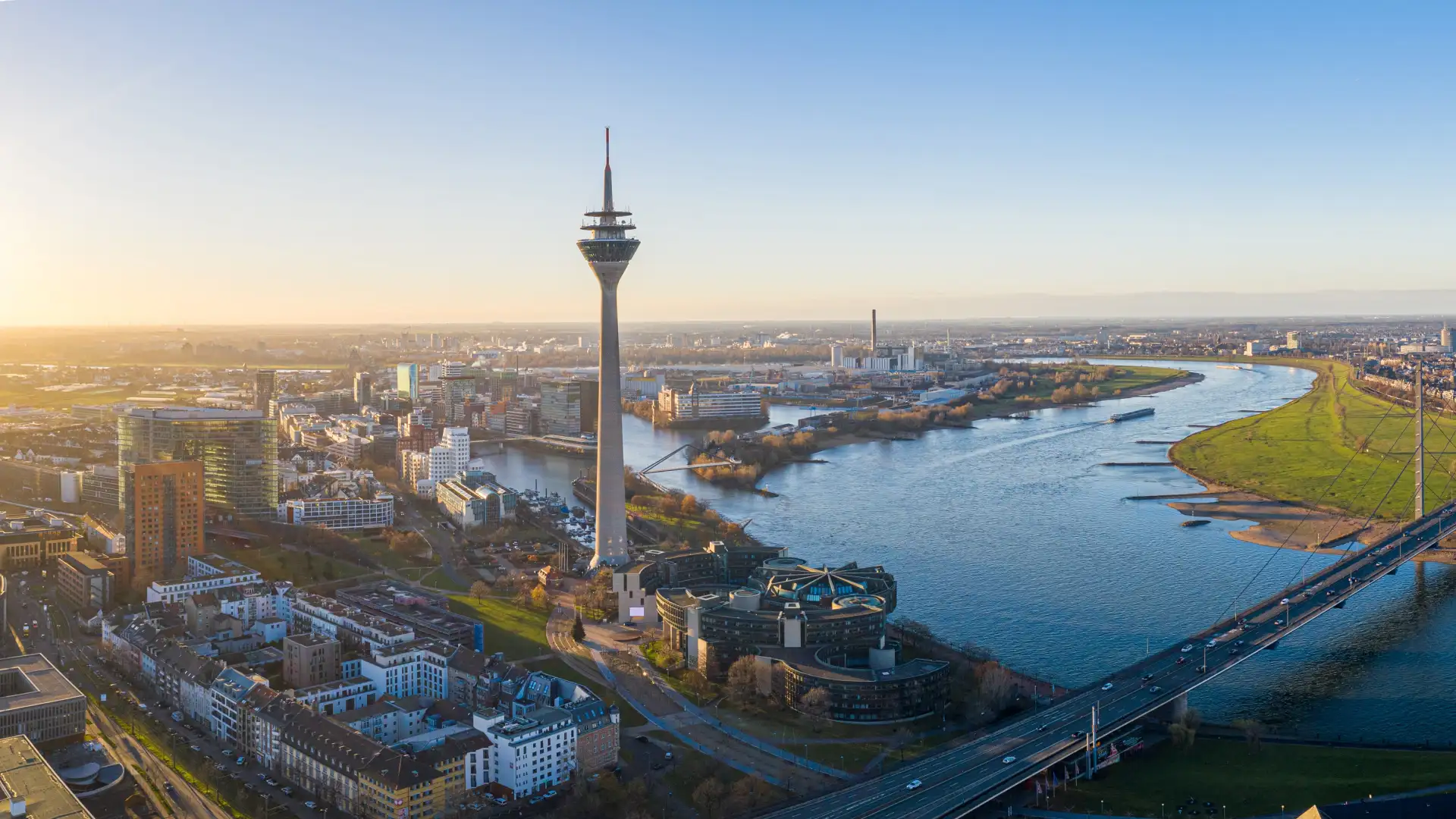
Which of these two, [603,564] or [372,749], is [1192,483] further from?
[372,749]

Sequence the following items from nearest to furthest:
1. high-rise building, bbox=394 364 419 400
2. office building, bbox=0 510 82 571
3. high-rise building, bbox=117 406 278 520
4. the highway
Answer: the highway, office building, bbox=0 510 82 571, high-rise building, bbox=117 406 278 520, high-rise building, bbox=394 364 419 400

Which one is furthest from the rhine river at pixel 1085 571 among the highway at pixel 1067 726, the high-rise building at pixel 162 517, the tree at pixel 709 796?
the high-rise building at pixel 162 517

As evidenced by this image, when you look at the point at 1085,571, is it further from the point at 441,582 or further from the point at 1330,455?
the point at 1330,455

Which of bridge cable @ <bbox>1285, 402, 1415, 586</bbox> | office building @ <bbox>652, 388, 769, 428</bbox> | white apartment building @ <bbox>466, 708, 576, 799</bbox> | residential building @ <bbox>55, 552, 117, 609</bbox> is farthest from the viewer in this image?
office building @ <bbox>652, 388, 769, 428</bbox>

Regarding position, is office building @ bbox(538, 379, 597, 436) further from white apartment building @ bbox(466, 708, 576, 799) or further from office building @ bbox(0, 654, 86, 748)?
white apartment building @ bbox(466, 708, 576, 799)

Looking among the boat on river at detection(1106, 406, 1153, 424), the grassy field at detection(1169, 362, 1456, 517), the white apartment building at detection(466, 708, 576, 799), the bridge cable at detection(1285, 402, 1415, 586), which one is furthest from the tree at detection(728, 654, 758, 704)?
the boat on river at detection(1106, 406, 1153, 424)

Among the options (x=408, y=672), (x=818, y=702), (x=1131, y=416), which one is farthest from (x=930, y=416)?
(x=408, y=672)

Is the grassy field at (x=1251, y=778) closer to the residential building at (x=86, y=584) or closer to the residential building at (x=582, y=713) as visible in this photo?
the residential building at (x=582, y=713)
